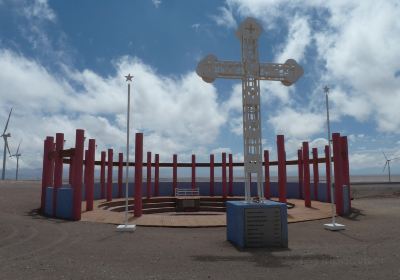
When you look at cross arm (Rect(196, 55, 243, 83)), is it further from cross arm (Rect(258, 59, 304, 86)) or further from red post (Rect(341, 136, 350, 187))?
red post (Rect(341, 136, 350, 187))

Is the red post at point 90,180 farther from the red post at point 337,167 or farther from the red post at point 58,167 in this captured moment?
the red post at point 337,167

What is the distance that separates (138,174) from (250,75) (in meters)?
10.3

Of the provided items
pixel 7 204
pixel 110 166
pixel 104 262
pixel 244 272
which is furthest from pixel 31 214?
pixel 244 272

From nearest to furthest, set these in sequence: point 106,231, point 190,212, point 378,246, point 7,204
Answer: point 378,246, point 106,231, point 7,204, point 190,212

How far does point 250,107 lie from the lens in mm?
12773

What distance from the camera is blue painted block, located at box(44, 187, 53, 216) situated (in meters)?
20.7

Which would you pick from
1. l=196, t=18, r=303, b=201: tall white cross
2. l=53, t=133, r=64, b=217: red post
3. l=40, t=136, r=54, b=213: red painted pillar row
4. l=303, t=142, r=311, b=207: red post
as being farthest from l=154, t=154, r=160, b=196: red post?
l=196, t=18, r=303, b=201: tall white cross

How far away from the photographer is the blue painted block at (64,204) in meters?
19.2

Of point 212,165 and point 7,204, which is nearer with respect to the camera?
point 7,204

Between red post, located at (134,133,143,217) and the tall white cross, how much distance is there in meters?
9.23

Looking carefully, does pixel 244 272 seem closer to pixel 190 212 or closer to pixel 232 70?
pixel 232 70

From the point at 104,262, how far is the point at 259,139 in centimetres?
643

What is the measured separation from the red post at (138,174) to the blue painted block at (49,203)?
16.3 ft

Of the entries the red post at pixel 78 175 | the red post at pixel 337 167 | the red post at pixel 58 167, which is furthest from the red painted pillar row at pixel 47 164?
the red post at pixel 337 167
